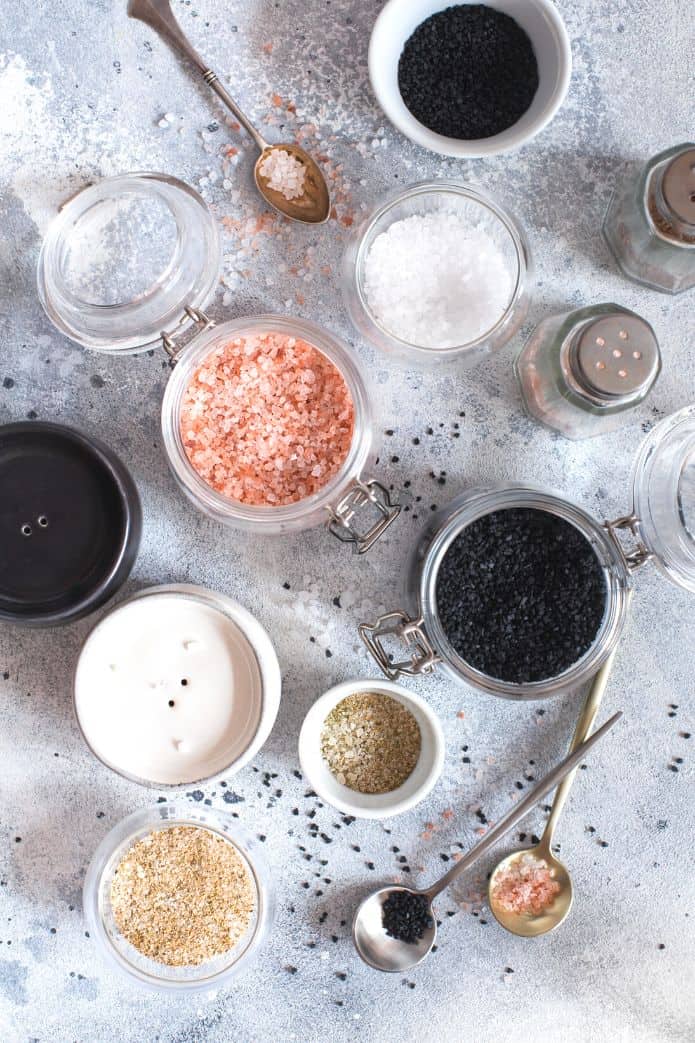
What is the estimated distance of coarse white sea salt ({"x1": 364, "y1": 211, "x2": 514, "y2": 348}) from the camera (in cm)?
113

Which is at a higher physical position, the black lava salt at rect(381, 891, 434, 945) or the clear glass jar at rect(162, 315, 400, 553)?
the clear glass jar at rect(162, 315, 400, 553)

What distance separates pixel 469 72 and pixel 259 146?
0.32 m

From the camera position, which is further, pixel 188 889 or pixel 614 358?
pixel 188 889

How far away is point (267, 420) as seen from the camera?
1.13m

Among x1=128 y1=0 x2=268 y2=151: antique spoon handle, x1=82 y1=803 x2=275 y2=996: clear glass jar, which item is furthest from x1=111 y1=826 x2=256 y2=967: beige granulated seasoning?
x1=128 y1=0 x2=268 y2=151: antique spoon handle

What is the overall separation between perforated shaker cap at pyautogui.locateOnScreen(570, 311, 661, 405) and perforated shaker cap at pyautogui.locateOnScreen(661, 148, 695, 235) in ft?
0.46

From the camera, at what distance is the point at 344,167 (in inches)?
48.4

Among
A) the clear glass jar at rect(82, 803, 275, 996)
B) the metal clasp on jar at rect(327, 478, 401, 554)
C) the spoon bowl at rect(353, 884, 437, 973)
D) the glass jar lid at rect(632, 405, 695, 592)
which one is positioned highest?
the glass jar lid at rect(632, 405, 695, 592)

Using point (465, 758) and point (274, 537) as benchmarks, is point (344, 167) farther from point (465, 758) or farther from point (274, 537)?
point (465, 758)

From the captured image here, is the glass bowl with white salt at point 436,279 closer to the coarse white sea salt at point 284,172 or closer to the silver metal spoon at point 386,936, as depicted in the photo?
the coarse white sea salt at point 284,172

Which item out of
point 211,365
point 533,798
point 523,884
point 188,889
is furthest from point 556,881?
point 211,365

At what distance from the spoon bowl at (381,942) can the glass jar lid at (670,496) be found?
620 millimetres

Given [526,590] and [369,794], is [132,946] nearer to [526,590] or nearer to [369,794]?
[369,794]

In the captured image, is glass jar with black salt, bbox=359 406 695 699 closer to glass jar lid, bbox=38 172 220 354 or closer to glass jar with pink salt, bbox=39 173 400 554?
glass jar with pink salt, bbox=39 173 400 554
